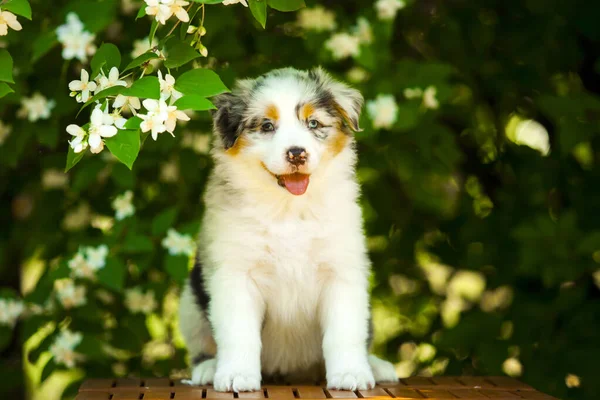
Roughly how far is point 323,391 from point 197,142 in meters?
1.87

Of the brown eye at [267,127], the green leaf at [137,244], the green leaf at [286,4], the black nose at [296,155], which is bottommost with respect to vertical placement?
the green leaf at [137,244]

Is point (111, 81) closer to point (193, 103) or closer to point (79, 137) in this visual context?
point (79, 137)

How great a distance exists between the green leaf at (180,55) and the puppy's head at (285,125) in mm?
555

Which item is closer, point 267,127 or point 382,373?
point 267,127

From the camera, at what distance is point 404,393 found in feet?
10.9

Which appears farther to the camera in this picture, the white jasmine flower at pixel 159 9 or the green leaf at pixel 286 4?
the green leaf at pixel 286 4

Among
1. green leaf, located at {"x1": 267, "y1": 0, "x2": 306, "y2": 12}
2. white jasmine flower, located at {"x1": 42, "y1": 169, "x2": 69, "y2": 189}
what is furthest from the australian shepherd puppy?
white jasmine flower, located at {"x1": 42, "y1": 169, "x2": 69, "y2": 189}

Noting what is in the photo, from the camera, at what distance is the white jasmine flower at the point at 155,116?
111 inches

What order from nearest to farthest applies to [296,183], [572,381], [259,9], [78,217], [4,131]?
[259,9] < [296,183] < [572,381] < [4,131] < [78,217]

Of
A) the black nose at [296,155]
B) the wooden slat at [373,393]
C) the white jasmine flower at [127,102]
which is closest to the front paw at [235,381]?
the wooden slat at [373,393]

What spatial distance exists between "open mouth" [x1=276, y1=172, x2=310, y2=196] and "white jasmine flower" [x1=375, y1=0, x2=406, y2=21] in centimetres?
137

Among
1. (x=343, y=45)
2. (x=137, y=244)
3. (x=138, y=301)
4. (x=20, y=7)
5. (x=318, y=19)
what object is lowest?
(x=138, y=301)

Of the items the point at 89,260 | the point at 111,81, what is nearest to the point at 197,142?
the point at 89,260

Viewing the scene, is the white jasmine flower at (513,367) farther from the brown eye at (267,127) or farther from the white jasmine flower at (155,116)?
the white jasmine flower at (155,116)
